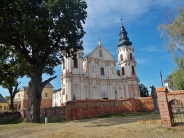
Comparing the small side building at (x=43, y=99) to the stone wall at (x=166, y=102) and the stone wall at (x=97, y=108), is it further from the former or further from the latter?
the stone wall at (x=166, y=102)

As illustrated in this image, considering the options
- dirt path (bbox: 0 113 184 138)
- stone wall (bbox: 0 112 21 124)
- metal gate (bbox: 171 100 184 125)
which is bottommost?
stone wall (bbox: 0 112 21 124)

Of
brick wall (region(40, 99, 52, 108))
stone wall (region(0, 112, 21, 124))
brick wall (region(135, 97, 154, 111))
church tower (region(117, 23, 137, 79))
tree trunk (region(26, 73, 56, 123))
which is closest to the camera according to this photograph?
tree trunk (region(26, 73, 56, 123))

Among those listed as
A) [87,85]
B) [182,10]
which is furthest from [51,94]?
[182,10]

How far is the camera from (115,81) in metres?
39.2

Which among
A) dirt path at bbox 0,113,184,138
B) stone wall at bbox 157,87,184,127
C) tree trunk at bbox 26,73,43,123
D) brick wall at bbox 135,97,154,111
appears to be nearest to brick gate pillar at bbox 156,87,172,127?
stone wall at bbox 157,87,184,127

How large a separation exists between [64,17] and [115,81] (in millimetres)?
27117

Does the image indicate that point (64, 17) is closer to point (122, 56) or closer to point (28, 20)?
point (28, 20)

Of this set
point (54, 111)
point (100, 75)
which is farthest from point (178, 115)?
point (100, 75)

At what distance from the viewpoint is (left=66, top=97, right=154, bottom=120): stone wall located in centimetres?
1498

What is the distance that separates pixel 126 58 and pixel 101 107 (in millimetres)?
27236

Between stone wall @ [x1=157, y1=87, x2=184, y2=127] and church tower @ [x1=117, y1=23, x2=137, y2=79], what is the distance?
109ft

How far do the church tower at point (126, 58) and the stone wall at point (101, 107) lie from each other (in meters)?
20.5

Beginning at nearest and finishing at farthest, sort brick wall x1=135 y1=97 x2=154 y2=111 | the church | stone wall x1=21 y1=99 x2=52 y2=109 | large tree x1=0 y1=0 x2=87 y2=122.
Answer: large tree x1=0 y1=0 x2=87 y2=122 → brick wall x1=135 y1=97 x2=154 y2=111 → the church → stone wall x1=21 y1=99 x2=52 y2=109

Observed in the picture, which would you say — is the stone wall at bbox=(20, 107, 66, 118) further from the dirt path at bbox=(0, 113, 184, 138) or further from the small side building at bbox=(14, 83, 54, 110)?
the small side building at bbox=(14, 83, 54, 110)
